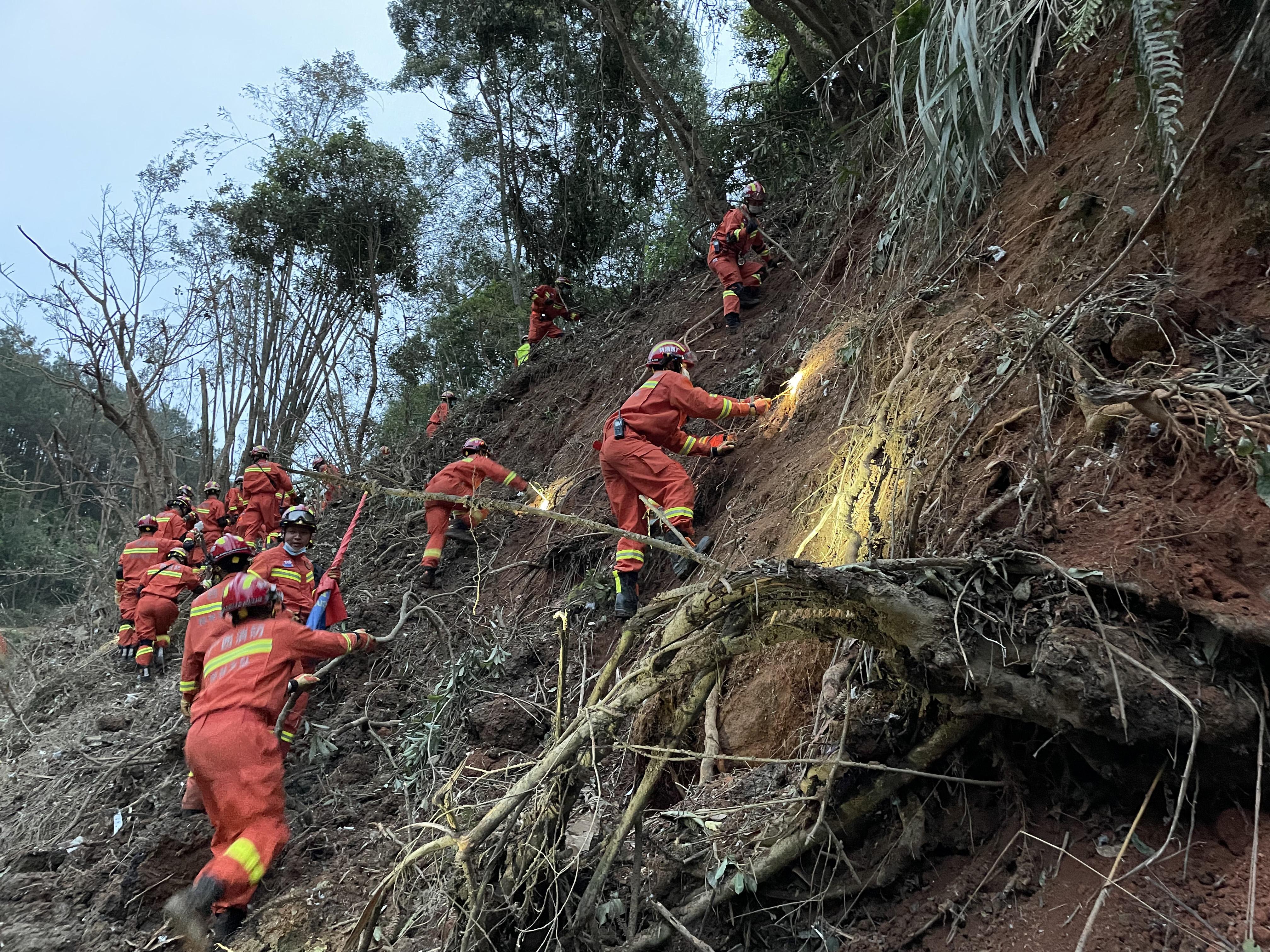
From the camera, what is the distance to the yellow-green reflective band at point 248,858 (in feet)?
14.0

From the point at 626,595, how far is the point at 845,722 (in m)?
2.86

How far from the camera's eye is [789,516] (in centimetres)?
477

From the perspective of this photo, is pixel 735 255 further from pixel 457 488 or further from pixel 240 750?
pixel 240 750

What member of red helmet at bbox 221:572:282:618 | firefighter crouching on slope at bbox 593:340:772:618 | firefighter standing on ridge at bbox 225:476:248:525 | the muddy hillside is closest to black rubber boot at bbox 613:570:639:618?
firefighter crouching on slope at bbox 593:340:772:618

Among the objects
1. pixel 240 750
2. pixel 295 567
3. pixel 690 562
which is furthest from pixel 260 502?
pixel 690 562

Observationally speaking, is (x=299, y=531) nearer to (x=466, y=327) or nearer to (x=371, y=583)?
(x=371, y=583)

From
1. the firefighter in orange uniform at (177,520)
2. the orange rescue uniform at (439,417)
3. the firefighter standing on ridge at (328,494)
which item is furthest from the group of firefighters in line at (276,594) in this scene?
the orange rescue uniform at (439,417)

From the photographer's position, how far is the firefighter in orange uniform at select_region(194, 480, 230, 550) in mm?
11258

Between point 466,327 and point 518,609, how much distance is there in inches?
484

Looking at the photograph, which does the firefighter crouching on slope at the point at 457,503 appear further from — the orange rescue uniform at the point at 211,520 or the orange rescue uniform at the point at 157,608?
the orange rescue uniform at the point at 211,520

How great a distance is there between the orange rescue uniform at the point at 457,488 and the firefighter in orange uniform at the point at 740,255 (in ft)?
10.3

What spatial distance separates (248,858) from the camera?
432 cm

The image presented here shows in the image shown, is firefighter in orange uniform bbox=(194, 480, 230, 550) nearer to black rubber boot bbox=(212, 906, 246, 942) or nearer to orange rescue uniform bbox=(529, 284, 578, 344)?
orange rescue uniform bbox=(529, 284, 578, 344)

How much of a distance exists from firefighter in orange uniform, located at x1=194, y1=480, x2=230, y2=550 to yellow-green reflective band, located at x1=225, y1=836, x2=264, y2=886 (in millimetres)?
7792
